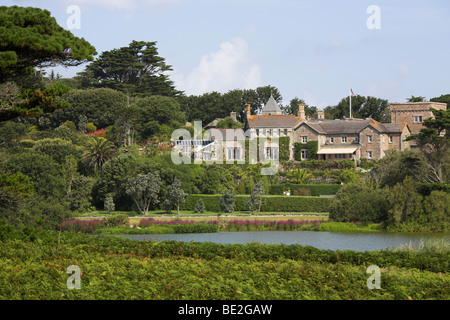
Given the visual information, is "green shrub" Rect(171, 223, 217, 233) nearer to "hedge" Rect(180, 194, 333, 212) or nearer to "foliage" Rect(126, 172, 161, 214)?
"foliage" Rect(126, 172, 161, 214)

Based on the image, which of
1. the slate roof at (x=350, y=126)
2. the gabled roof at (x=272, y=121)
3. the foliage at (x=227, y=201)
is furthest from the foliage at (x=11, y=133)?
the slate roof at (x=350, y=126)

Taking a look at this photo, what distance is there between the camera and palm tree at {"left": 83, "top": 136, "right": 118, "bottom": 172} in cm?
5816

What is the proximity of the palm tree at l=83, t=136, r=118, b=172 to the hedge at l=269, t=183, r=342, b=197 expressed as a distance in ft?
46.9

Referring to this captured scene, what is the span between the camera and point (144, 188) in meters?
49.5

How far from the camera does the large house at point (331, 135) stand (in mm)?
71625

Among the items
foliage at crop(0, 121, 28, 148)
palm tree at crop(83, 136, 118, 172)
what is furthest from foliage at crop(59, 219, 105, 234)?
foliage at crop(0, 121, 28, 148)

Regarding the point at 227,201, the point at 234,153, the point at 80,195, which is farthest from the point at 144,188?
the point at 234,153

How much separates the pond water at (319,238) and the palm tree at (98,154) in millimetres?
19653

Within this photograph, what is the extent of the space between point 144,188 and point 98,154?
10.3m
